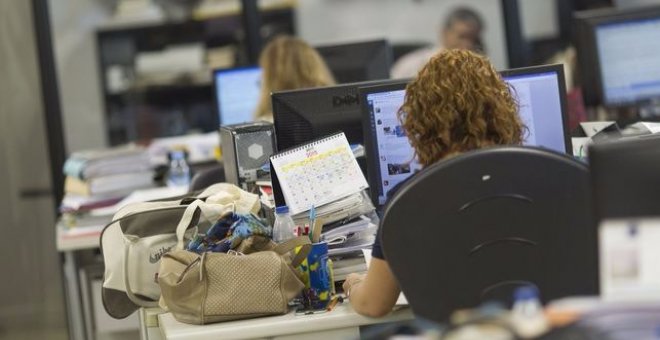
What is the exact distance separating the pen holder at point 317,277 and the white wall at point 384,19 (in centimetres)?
449

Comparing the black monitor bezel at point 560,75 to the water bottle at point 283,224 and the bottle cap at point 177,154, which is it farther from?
the bottle cap at point 177,154

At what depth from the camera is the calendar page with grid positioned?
304 cm

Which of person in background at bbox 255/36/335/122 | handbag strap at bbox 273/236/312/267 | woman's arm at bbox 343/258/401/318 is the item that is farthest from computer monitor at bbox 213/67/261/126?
woman's arm at bbox 343/258/401/318

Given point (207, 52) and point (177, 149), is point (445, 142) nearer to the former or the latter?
point (177, 149)

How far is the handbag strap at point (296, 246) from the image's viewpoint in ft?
9.42

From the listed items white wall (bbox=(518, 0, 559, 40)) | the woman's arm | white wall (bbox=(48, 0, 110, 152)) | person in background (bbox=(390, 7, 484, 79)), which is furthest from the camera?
→ white wall (bbox=(518, 0, 559, 40))

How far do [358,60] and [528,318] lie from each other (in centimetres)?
391

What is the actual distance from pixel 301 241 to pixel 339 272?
168 mm

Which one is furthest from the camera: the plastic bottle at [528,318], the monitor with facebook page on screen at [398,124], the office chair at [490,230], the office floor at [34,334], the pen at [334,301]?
the office floor at [34,334]

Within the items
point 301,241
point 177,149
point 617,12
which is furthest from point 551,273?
point 177,149

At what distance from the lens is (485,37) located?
7320 mm

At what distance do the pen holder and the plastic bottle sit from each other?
1.41 metres

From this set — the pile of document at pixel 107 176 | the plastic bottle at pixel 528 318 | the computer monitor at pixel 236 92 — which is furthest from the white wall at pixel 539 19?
the plastic bottle at pixel 528 318

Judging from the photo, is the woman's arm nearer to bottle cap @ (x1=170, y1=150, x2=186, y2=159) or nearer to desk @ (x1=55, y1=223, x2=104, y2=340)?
desk @ (x1=55, y1=223, x2=104, y2=340)
